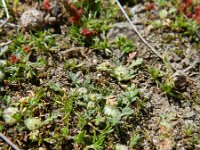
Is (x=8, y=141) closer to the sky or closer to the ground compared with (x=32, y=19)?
closer to the ground

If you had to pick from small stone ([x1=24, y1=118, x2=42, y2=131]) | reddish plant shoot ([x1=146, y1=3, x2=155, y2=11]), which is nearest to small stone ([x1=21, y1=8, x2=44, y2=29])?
small stone ([x1=24, y1=118, x2=42, y2=131])

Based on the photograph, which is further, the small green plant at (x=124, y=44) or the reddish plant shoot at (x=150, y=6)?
the reddish plant shoot at (x=150, y=6)

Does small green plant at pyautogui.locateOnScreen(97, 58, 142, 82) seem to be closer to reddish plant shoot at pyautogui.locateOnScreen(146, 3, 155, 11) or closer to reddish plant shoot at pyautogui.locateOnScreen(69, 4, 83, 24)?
reddish plant shoot at pyautogui.locateOnScreen(69, 4, 83, 24)

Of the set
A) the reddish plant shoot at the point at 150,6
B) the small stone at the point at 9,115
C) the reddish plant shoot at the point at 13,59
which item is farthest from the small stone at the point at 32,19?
the reddish plant shoot at the point at 150,6

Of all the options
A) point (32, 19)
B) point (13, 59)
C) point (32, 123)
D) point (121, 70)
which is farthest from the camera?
point (32, 19)

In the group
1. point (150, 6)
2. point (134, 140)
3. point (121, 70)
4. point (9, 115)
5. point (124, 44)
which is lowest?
point (134, 140)

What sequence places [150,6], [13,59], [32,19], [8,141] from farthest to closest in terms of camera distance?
[150,6], [32,19], [13,59], [8,141]

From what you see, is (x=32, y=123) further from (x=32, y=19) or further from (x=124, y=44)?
(x=124, y=44)

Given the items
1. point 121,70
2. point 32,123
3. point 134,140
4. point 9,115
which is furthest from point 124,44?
point 9,115

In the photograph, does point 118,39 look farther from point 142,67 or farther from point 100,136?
point 100,136

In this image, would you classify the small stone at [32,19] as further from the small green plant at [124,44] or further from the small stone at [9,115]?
the small stone at [9,115]
